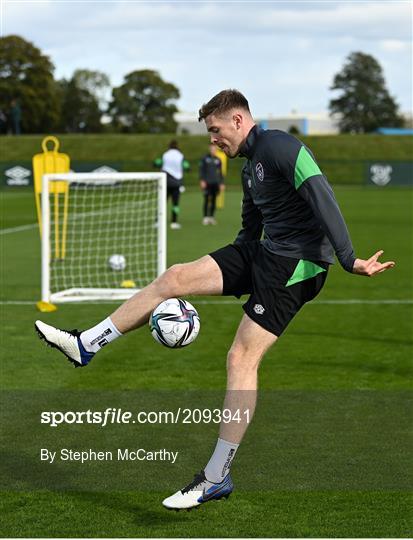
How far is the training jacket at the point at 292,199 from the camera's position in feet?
18.4

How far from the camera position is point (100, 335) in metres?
6.16

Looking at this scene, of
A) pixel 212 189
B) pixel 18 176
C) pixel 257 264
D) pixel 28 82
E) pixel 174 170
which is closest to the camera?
pixel 257 264

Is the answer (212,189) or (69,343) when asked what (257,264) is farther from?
(212,189)

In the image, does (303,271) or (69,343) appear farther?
(69,343)

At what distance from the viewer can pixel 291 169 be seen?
5.65 m

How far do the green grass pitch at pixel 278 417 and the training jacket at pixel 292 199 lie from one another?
51.7 inches

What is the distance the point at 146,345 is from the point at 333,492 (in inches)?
201

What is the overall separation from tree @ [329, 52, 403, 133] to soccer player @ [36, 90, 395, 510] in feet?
444

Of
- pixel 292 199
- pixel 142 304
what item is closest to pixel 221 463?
pixel 142 304

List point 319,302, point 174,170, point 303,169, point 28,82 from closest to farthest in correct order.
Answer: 1. point 303,169
2. point 319,302
3. point 174,170
4. point 28,82

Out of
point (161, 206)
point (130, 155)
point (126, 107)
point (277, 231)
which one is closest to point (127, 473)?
point (277, 231)

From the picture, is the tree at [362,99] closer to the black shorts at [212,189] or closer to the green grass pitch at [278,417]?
the black shorts at [212,189]

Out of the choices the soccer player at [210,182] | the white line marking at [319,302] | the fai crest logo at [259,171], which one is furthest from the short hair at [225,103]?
the soccer player at [210,182]

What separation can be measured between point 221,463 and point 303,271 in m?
1.08
